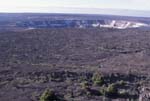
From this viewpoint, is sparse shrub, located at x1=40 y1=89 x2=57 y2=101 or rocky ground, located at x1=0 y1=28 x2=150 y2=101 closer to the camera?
sparse shrub, located at x1=40 y1=89 x2=57 y2=101

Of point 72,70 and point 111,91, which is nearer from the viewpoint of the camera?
point 111,91

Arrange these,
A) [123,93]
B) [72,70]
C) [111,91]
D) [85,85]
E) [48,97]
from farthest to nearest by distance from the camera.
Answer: [72,70] < [85,85] < [123,93] < [111,91] < [48,97]

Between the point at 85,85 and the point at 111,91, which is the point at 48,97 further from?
the point at 85,85

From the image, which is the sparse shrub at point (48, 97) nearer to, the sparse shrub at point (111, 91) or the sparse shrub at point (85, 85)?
the sparse shrub at point (111, 91)

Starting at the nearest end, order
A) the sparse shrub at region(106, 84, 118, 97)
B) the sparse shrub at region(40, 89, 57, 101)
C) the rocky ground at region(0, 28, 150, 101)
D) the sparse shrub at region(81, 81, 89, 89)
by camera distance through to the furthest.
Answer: the sparse shrub at region(40, 89, 57, 101) < the sparse shrub at region(106, 84, 118, 97) < the rocky ground at region(0, 28, 150, 101) < the sparse shrub at region(81, 81, 89, 89)

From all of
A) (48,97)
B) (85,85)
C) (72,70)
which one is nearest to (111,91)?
(85,85)

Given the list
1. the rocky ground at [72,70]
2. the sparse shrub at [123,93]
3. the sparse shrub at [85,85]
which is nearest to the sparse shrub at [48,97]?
the rocky ground at [72,70]

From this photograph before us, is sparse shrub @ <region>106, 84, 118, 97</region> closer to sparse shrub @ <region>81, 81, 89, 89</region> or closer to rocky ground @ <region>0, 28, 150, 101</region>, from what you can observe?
rocky ground @ <region>0, 28, 150, 101</region>

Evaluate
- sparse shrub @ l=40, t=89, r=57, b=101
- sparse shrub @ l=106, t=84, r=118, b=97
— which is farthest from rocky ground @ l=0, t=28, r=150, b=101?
sparse shrub @ l=40, t=89, r=57, b=101

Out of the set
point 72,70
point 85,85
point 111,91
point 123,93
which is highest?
point 111,91
